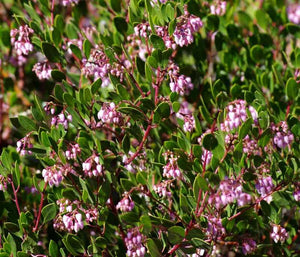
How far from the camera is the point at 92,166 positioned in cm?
202

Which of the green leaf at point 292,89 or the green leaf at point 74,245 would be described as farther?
the green leaf at point 292,89

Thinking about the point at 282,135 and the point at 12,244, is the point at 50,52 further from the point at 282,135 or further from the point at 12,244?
the point at 282,135

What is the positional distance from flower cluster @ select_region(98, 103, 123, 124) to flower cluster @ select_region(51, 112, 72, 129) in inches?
6.2

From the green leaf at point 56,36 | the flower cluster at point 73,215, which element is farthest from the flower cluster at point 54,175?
the green leaf at point 56,36

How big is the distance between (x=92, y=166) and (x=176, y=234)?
44cm

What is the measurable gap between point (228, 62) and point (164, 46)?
86 cm

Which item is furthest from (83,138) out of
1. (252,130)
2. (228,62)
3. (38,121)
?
(228,62)

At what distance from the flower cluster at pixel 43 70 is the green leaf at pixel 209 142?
0.87m

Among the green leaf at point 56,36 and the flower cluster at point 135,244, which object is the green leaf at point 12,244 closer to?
the flower cluster at point 135,244

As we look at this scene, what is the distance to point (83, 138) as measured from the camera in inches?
80.4

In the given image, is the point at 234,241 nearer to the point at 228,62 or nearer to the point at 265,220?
the point at 265,220

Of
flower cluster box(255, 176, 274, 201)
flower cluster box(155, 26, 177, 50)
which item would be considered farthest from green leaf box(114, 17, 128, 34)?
flower cluster box(255, 176, 274, 201)

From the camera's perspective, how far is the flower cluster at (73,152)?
2025mm

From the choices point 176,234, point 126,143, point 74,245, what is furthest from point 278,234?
point 74,245
